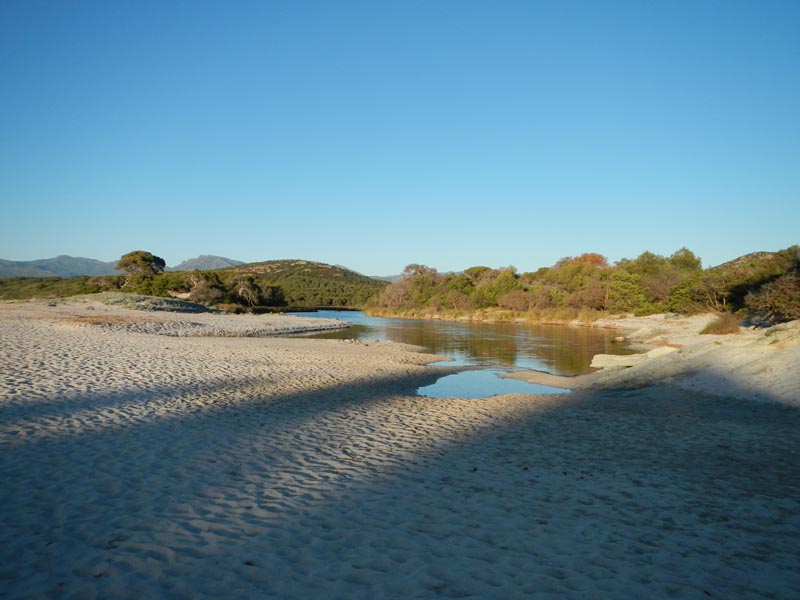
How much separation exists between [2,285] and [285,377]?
276 ft

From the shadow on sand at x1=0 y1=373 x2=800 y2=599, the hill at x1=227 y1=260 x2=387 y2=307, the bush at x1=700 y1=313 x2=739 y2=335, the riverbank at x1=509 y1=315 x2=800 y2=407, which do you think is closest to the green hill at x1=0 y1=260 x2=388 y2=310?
the hill at x1=227 y1=260 x2=387 y2=307

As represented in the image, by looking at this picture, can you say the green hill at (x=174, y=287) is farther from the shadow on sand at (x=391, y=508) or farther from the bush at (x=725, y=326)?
the shadow on sand at (x=391, y=508)

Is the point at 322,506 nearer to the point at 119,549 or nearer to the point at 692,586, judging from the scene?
the point at 119,549

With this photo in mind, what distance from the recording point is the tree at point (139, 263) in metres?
84.9

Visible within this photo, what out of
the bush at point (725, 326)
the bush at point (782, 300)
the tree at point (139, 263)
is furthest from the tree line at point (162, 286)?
the bush at point (782, 300)

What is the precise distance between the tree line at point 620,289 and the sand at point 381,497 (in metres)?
25.5

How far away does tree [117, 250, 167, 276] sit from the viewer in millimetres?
84875

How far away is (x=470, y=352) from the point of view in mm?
30703

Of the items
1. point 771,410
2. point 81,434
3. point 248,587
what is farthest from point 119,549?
point 771,410

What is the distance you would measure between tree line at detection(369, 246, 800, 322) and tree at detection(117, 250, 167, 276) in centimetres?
4078

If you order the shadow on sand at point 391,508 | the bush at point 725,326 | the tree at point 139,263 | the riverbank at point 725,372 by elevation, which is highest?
the tree at point 139,263

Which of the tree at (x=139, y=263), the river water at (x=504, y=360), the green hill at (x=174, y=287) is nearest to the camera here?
the river water at (x=504, y=360)

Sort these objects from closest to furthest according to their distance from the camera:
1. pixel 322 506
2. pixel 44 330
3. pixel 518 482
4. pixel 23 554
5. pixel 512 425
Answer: pixel 23 554
pixel 322 506
pixel 518 482
pixel 512 425
pixel 44 330

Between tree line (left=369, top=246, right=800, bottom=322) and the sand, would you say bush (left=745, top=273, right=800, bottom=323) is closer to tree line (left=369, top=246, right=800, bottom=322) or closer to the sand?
tree line (left=369, top=246, right=800, bottom=322)
